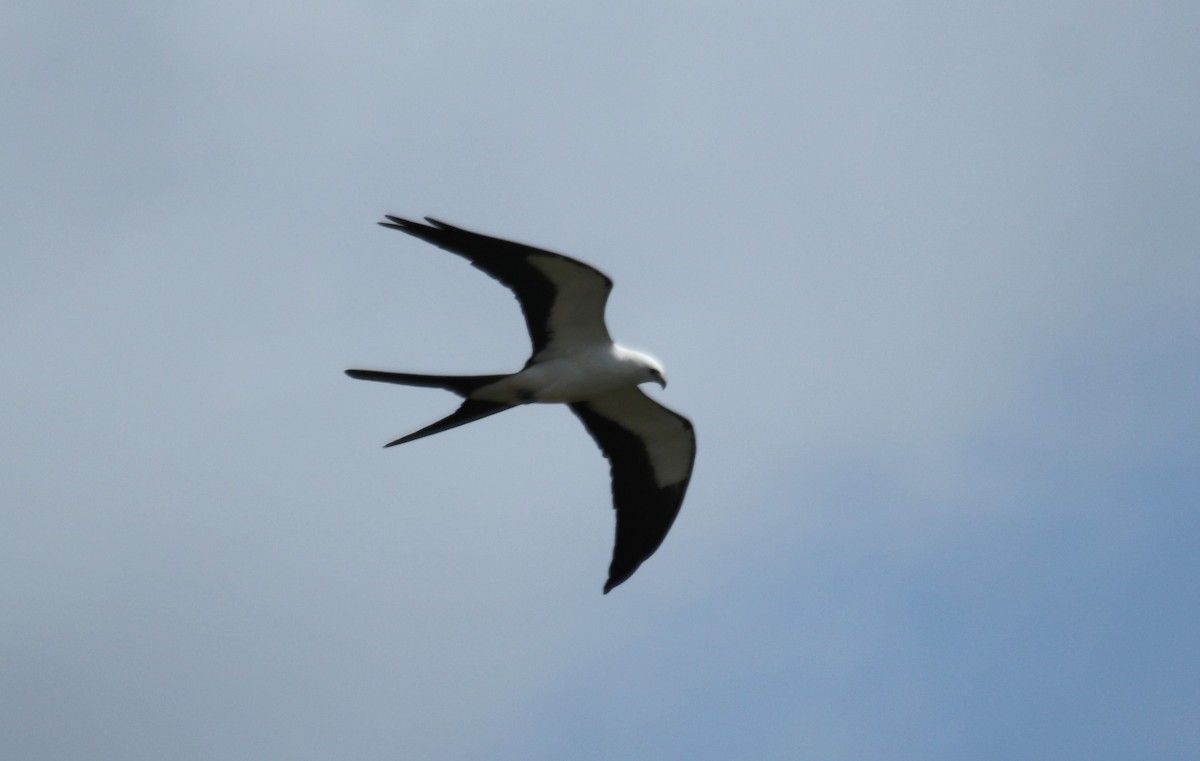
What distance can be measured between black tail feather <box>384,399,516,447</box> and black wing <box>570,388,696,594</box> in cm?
107

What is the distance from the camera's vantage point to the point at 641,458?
41.8 feet

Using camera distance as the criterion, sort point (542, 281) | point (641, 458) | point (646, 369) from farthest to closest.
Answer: point (641, 458) → point (646, 369) → point (542, 281)

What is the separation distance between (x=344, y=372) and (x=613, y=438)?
99.8 inches

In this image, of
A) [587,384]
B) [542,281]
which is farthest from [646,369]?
[542,281]

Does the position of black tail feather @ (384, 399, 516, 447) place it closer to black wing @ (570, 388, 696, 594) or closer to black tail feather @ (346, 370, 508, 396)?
black tail feather @ (346, 370, 508, 396)

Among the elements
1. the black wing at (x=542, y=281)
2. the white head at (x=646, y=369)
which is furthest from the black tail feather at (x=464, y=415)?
the white head at (x=646, y=369)

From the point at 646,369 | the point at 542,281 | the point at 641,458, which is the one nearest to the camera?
the point at 542,281

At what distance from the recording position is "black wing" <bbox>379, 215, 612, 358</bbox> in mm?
10859

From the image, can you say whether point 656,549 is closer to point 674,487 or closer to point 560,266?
point 674,487

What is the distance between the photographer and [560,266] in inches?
443

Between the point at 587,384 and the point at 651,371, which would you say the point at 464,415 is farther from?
the point at 651,371

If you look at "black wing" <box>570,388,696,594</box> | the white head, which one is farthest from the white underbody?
"black wing" <box>570,388,696,594</box>

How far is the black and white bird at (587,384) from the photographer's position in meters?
11.2

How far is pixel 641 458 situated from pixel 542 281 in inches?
79.0
